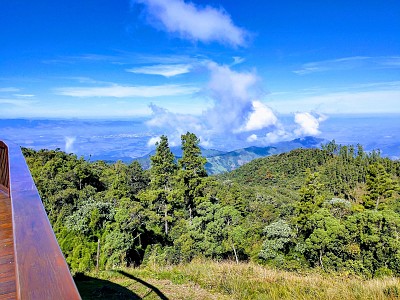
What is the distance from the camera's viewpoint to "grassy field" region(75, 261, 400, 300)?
470cm

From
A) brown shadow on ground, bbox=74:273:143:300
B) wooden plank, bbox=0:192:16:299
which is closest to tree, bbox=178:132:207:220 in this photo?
brown shadow on ground, bbox=74:273:143:300

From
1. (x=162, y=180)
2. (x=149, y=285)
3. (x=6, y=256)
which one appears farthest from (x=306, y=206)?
(x=6, y=256)

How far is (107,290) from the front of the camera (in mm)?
5633

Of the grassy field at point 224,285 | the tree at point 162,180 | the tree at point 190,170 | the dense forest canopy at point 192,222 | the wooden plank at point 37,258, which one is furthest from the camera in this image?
the tree at point 190,170

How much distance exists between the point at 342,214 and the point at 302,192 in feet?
18.2

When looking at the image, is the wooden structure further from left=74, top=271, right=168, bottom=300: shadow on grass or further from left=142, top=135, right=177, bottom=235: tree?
left=142, top=135, right=177, bottom=235: tree

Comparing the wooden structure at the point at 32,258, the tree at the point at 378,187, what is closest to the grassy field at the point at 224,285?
the wooden structure at the point at 32,258

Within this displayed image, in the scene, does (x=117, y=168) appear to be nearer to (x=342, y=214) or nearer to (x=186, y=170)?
(x=186, y=170)

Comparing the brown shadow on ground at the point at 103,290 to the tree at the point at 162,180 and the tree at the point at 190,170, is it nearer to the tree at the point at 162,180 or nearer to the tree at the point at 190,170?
the tree at the point at 162,180

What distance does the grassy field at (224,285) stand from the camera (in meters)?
4.70

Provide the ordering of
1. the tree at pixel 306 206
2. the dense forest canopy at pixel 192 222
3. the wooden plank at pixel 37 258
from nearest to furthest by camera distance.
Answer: the wooden plank at pixel 37 258, the dense forest canopy at pixel 192 222, the tree at pixel 306 206

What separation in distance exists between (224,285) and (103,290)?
2.33m

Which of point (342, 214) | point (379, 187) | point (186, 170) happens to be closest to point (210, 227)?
point (186, 170)

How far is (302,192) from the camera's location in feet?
93.1
